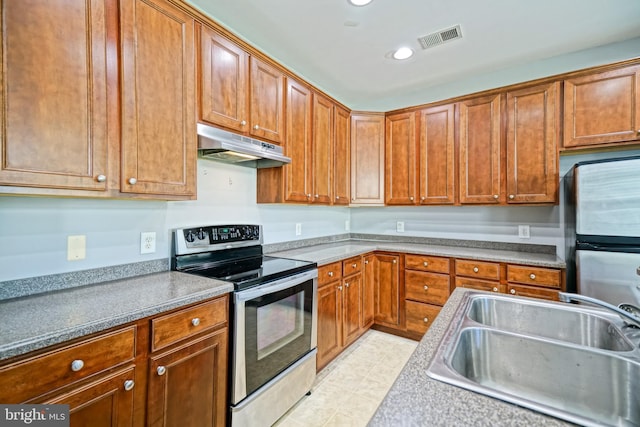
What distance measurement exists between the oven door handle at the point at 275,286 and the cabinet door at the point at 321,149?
32.9 inches

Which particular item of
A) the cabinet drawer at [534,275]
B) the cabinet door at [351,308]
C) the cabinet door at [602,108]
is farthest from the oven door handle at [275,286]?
the cabinet door at [602,108]

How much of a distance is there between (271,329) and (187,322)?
0.56 m

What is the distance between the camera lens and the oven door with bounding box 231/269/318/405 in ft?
5.00

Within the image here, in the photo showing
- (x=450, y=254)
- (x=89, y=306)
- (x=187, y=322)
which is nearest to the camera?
(x=89, y=306)

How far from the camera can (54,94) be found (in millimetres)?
1149

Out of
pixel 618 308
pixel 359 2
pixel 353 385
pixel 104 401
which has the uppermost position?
pixel 359 2

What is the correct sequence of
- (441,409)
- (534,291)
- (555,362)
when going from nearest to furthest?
(441,409)
(555,362)
(534,291)

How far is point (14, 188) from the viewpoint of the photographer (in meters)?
1.07

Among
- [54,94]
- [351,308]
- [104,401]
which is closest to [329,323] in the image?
[351,308]

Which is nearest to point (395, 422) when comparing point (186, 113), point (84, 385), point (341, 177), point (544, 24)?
point (84, 385)

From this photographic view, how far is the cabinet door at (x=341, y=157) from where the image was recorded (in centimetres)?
296

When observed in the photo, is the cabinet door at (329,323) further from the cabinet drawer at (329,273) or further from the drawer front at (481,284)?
the drawer front at (481,284)

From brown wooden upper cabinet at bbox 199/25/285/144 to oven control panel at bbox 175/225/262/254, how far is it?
0.71 metres

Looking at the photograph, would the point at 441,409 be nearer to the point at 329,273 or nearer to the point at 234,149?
the point at 234,149
